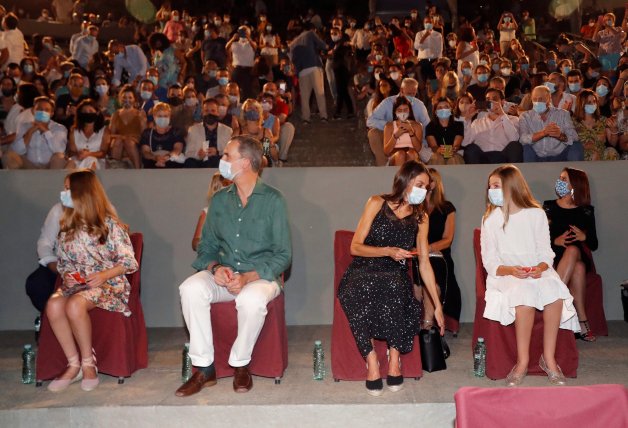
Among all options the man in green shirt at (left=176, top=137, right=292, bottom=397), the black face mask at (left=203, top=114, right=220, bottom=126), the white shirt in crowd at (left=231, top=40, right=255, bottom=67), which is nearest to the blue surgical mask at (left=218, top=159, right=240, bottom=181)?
the man in green shirt at (left=176, top=137, right=292, bottom=397)

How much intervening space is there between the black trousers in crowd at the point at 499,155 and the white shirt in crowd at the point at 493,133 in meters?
0.09

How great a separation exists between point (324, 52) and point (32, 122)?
648cm

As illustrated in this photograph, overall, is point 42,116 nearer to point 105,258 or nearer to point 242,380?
point 105,258

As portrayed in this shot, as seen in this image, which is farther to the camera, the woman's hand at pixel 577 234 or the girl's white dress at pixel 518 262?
the woman's hand at pixel 577 234

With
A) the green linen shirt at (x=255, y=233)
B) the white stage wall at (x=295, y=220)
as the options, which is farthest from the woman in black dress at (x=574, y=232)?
the green linen shirt at (x=255, y=233)

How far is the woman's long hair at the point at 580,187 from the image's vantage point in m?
5.61

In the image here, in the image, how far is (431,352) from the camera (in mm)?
4762

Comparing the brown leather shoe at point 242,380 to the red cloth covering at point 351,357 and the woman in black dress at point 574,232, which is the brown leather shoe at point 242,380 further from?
the woman in black dress at point 574,232

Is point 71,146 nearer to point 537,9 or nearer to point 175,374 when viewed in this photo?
point 175,374

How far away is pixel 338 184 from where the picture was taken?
6.17 m

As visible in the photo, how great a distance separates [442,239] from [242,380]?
77.1 inches

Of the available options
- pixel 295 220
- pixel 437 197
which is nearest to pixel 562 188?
pixel 437 197

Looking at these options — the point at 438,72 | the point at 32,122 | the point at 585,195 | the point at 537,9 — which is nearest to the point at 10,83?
the point at 32,122

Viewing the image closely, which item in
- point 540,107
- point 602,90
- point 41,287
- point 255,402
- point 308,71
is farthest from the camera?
point 308,71
